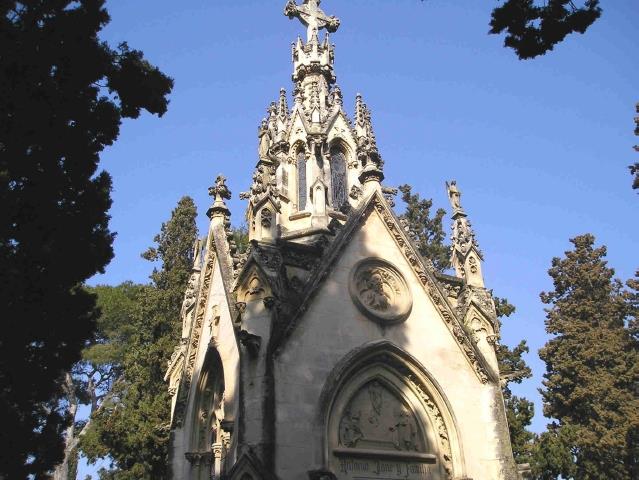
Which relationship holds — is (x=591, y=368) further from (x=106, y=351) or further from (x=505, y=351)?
(x=106, y=351)

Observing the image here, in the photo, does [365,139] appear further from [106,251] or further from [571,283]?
[571,283]

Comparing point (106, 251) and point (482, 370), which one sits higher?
point (106, 251)

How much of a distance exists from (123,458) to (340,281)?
42.4ft

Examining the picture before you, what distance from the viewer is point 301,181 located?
62.7 feet

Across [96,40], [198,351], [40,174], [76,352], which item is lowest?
[76,352]

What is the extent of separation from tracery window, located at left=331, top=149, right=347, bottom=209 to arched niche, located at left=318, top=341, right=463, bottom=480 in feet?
22.9

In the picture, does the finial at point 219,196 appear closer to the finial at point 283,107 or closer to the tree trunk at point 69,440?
the finial at point 283,107

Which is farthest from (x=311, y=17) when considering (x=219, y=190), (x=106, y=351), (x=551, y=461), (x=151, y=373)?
(x=106, y=351)

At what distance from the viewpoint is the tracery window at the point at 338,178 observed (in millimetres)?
18859

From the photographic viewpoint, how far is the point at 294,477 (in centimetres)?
1070

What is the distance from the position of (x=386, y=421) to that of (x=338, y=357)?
1828mm

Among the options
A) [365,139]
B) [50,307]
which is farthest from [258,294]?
[365,139]

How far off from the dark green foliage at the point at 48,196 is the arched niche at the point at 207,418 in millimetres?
4513

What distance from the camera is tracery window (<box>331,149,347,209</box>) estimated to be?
1886cm
